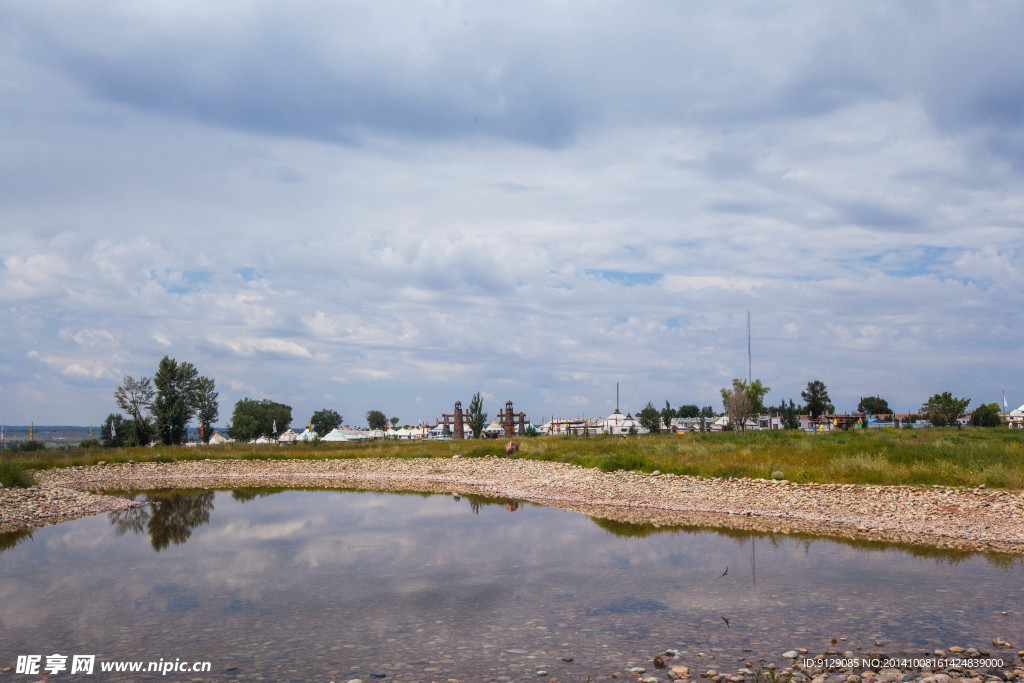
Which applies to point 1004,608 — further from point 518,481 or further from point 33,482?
point 33,482

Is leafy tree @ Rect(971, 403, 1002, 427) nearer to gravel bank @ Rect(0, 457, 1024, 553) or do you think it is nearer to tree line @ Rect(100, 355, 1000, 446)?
tree line @ Rect(100, 355, 1000, 446)

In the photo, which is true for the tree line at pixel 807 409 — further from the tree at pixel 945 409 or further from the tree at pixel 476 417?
the tree at pixel 476 417

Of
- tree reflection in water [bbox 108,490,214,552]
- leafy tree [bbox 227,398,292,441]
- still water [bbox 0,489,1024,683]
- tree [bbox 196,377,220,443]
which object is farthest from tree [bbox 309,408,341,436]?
still water [bbox 0,489,1024,683]

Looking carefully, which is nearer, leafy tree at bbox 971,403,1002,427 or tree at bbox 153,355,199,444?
leafy tree at bbox 971,403,1002,427

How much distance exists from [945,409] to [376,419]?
116 metres

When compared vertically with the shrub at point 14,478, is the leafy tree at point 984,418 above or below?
above

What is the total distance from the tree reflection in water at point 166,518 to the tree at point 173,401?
46.6 meters

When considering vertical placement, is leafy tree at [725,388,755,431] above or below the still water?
above

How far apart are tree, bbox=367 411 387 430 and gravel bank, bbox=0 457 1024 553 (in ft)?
366

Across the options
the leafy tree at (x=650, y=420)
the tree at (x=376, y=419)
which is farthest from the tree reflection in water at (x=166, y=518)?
the tree at (x=376, y=419)

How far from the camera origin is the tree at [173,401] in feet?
238

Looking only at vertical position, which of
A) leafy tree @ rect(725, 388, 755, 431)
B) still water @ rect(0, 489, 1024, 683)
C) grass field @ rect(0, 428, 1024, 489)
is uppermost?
leafy tree @ rect(725, 388, 755, 431)

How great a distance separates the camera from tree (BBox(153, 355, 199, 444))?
72.5 m

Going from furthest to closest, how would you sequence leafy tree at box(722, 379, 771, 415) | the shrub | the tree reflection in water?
leafy tree at box(722, 379, 771, 415), the shrub, the tree reflection in water
